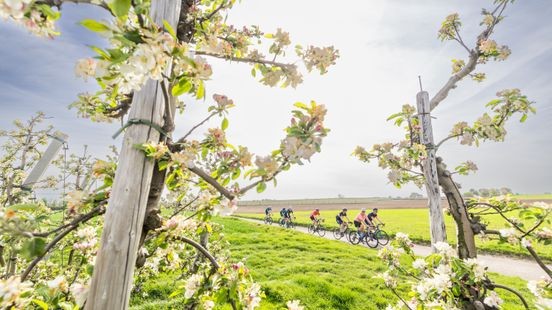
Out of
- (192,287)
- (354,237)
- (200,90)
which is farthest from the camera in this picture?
(354,237)

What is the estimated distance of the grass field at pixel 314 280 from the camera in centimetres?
671

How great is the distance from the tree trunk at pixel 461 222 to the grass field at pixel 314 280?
140 cm

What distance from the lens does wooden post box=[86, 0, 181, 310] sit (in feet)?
3.77

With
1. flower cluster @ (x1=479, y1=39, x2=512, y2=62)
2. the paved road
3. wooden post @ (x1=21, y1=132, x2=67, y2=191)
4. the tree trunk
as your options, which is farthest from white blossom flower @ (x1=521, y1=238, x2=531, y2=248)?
the paved road

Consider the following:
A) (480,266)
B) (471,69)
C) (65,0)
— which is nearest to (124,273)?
(65,0)

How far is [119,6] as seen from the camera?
2.58ft

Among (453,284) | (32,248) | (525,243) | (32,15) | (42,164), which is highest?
(32,15)

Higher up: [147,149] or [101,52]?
[101,52]

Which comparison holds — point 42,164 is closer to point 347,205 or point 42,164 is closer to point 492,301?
point 492,301

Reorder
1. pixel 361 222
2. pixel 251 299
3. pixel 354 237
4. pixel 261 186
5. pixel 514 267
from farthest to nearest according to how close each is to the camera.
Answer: pixel 354 237 → pixel 361 222 → pixel 514 267 → pixel 251 299 → pixel 261 186

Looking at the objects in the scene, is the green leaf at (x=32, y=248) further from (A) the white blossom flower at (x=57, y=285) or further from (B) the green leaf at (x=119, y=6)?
(B) the green leaf at (x=119, y=6)

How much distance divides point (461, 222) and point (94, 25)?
12.1 ft

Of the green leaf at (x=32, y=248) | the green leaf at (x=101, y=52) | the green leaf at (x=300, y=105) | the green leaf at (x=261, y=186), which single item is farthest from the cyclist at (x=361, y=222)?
the green leaf at (x=101, y=52)

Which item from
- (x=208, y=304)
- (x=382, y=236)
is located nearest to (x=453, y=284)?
(x=208, y=304)
